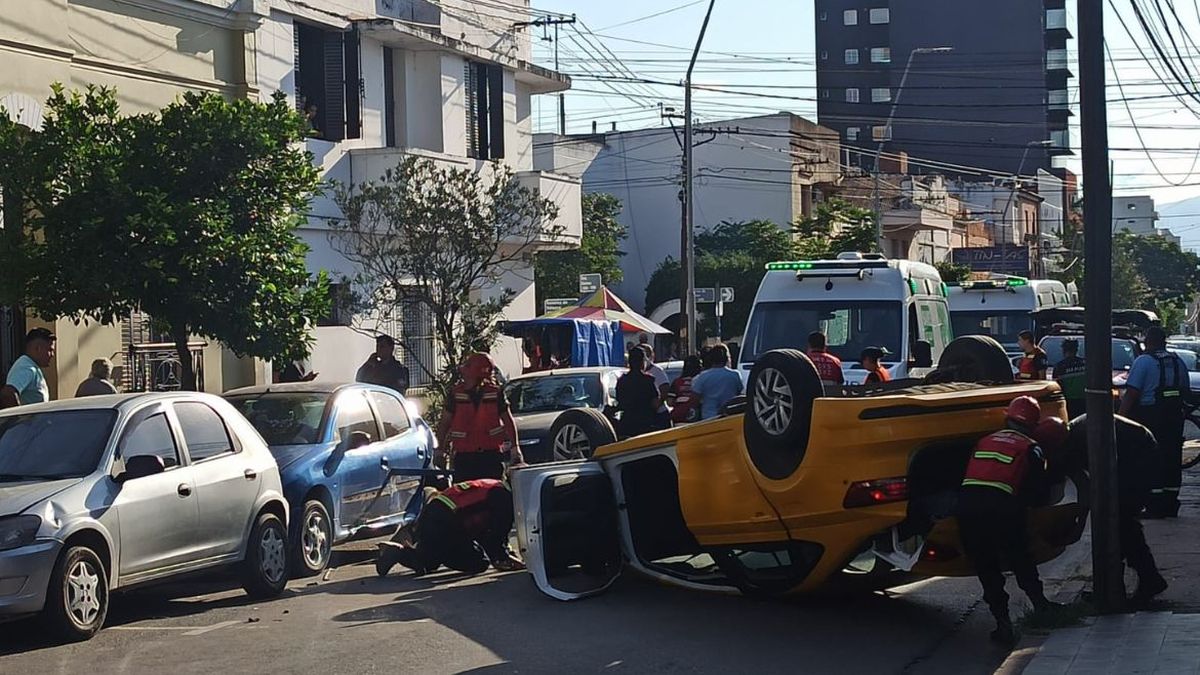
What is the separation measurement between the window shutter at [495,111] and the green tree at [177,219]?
1514 centimetres

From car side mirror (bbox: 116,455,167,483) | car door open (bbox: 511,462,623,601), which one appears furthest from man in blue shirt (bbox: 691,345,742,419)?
car side mirror (bbox: 116,455,167,483)

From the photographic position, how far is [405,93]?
2734 centimetres

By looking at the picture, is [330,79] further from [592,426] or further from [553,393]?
[592,426]

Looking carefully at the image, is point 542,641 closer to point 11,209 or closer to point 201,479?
point 201,479

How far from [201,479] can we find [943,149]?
84.8m

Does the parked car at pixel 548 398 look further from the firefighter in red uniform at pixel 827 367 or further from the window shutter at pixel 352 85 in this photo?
the window shutter at pixel 352 85

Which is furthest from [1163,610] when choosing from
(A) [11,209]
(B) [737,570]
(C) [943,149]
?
(C) [943,149]

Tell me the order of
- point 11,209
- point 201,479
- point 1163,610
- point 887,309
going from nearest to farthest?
point 1163,610 < point 201,479 < point 11,209 < point 887,309

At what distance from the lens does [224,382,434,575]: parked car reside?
12.1 m

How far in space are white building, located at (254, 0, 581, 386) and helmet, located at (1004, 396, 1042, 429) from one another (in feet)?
52.1

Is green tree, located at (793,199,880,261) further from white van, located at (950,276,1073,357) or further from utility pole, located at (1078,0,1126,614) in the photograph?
utility pole, located at (1078,0,1126,614)

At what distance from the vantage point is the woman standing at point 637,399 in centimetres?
1514

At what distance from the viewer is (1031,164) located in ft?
310

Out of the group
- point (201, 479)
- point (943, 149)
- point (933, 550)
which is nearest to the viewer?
point (933, 550)
